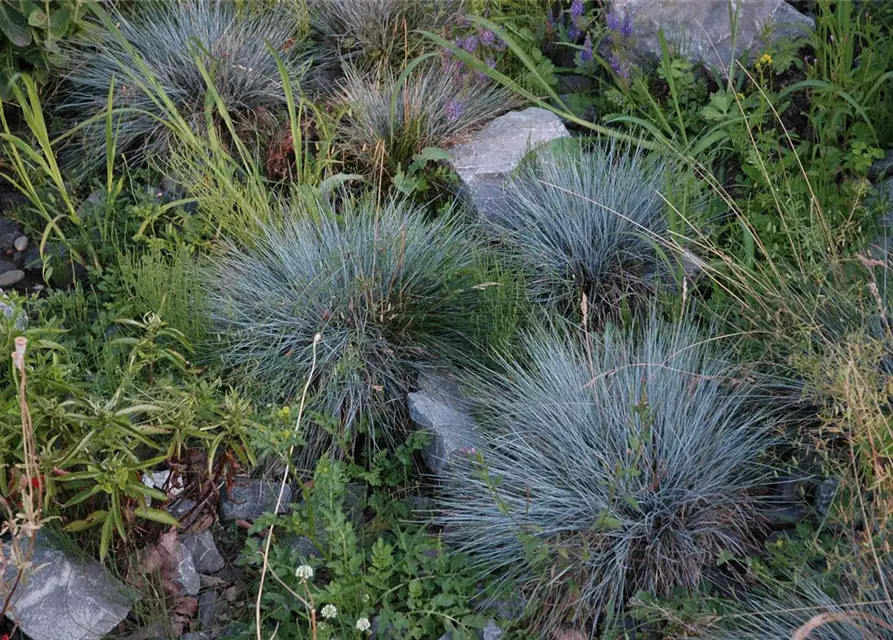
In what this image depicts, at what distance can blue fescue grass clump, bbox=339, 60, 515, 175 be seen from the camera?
372 cm

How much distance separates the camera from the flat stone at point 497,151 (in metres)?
3.54

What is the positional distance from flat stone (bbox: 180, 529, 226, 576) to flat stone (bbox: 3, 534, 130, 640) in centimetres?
22

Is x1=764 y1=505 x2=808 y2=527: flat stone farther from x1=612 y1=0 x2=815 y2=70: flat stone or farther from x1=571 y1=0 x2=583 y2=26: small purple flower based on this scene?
x1=571 y1=0 x2=583 y2=26: small purple flower

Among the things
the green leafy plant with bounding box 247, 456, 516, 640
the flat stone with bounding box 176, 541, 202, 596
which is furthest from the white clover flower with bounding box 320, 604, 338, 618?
the flat stone with bounding box 176, 541, 202, 596

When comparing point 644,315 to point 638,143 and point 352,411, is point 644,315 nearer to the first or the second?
point 638,143

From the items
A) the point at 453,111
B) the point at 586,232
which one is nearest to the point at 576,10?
the point at 453,111

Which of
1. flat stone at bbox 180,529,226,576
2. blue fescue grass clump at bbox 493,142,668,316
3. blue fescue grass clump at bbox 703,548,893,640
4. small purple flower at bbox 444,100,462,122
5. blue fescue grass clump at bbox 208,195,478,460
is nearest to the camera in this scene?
blue fescue grass clump at bbox 703,548,893,640

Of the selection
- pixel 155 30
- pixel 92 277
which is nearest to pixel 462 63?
pixel 155 30

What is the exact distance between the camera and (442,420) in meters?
2.80

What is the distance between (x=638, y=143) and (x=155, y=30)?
7.16ft

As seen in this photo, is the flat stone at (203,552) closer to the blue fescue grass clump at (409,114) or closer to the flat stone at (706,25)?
the blue fescue grass clump at (409,114)

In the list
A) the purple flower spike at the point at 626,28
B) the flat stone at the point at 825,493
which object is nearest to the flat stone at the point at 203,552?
the flat stone at the point at 825,493

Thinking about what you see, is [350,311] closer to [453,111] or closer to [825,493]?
[453,111]

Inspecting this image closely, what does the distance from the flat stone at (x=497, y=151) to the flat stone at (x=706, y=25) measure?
1.81 feet
